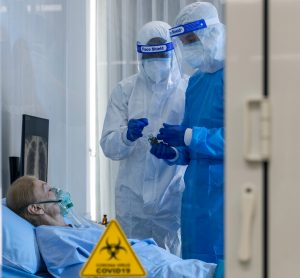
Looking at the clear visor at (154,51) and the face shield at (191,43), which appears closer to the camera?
the face shield at (191,43)

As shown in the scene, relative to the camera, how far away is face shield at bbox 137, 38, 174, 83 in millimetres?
2551

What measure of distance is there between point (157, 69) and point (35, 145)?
59 cm

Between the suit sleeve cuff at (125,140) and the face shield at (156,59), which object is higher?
A: the face shield at (156,59)

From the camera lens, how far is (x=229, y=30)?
36.8 inches

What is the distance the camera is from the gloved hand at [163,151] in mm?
2471

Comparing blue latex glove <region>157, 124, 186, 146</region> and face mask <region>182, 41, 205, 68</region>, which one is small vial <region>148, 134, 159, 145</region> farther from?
face mask <region>182, 41, 205, 68</region>

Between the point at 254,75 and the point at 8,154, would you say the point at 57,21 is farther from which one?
the point at 254,75

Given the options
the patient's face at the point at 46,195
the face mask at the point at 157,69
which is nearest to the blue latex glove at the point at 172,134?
the face mask at the point at 157,69

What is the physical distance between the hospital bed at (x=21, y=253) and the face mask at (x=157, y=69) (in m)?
0.75

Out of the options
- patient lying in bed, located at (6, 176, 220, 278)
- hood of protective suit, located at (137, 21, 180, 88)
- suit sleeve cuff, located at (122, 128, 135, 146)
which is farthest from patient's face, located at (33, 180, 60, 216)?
hood of protective suit, located at (137, 21, 180, 88)

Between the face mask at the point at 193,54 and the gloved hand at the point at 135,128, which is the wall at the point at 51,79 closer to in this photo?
the gloved hand at the point at 135,128

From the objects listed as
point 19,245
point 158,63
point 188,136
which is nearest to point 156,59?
point 158,63

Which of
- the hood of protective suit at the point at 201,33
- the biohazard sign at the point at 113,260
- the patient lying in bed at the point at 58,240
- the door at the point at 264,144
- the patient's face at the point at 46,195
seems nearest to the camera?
the door at the point at 264,144

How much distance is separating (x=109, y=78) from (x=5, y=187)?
22.9 inches
